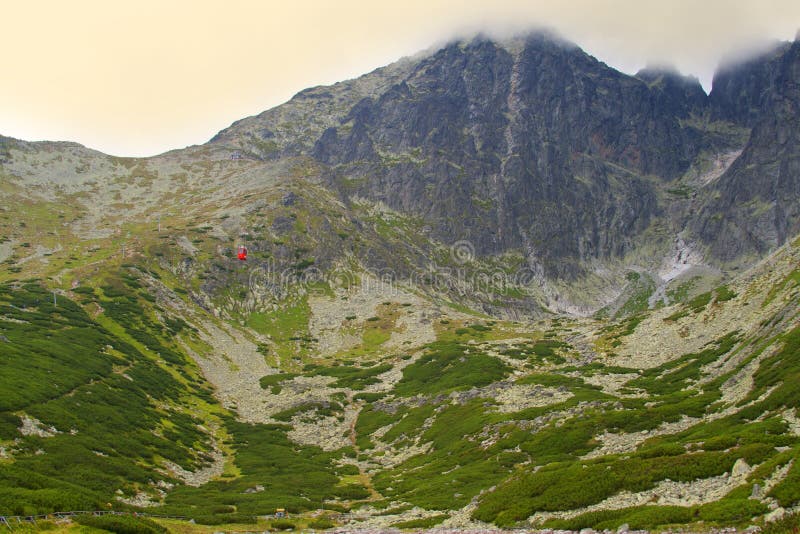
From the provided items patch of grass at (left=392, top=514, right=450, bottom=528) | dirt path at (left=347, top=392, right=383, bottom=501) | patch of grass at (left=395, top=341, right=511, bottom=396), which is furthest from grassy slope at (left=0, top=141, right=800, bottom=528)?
patch of grass at (left=395, top=341, right=511, bottom=396)

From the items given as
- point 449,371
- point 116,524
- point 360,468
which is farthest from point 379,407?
point 116,524

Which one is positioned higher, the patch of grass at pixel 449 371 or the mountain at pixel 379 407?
the mountain at pixel 379 407

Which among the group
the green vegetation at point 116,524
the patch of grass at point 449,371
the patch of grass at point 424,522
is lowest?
the patch of grass at point 449,371

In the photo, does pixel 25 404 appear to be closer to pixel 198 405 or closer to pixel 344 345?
pixel 198 405

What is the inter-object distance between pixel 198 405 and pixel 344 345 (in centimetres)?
6049

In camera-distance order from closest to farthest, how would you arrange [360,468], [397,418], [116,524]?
[116,524]
[360,468]
[397,418]

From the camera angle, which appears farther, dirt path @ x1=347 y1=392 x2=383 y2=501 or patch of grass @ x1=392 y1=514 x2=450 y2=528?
dirt path @ x1=347 y1=392 x2=383 y2=501

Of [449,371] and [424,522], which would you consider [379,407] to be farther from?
[424,522]

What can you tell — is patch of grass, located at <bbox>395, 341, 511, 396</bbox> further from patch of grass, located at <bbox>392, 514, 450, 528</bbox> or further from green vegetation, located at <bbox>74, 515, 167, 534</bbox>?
green vegetation, located at <bbox>74, 515, 167, 534</bbox>

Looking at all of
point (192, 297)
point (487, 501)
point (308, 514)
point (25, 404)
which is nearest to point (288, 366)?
point (192, 297)

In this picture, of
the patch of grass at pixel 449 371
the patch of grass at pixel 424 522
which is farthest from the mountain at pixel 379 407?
the patch of grass at pixel 449 371

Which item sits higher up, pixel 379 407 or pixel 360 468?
pixel 379 407

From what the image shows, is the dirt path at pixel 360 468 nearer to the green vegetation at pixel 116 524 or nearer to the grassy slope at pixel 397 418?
the grassy slope at pixel 397 418

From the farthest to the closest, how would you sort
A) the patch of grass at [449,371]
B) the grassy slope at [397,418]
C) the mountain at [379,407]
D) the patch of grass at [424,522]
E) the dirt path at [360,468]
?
the patch of grass at [449,371] → the dirt path at [360,468] → the patch of grass at [424,522] → the grassy slope at [397,418] → the mountain at [379,407]
